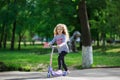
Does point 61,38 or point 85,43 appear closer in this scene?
point 61,38

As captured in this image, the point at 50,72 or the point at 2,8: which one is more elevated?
the point at 2,8

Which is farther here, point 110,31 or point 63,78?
point 110,31

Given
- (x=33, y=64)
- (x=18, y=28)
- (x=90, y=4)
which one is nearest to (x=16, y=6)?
(x=18, y=28)

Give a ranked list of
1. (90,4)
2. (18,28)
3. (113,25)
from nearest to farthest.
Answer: (113,25), (90,4), (18,28)

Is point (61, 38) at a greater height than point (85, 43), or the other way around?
Answer: point (61, 38)

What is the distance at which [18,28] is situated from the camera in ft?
174

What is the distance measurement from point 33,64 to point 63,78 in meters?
6.38

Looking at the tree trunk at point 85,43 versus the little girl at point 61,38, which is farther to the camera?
the tree trunk at point 85,43

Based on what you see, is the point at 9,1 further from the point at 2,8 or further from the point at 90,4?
the point at 90,4

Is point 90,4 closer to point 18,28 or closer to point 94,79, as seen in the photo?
point 18,28

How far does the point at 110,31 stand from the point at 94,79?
813 inches

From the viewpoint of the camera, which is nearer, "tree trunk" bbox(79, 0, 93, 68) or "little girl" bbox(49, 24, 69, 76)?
"little girl" bbox(49, 24, 69, 76)

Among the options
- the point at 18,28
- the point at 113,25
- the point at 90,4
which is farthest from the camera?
Result: the point at 18,28

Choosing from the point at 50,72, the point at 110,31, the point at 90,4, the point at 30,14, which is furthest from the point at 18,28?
the point at 50,72
